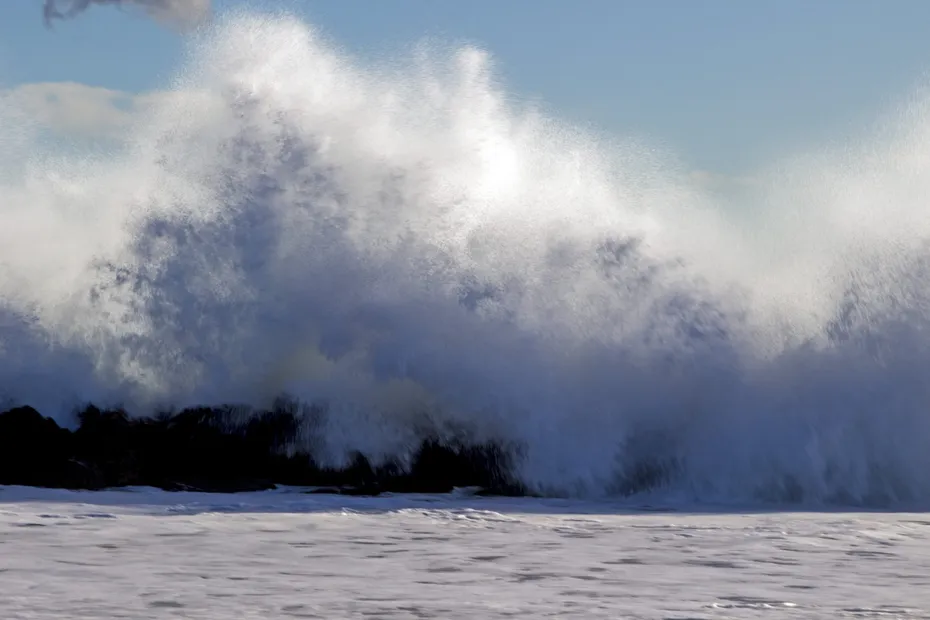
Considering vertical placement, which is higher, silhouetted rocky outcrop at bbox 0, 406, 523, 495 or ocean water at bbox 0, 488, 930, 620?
silhouetted rocky outcrop at bbox 0, 406, 523, 495

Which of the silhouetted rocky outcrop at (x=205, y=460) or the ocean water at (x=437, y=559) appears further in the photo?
the silhouetted rocky outcrop at (x=205, y=460)

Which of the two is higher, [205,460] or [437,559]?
[205,460]

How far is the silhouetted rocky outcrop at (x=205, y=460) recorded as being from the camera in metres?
10.7

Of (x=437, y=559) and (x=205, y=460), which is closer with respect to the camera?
(x=437, y=559)

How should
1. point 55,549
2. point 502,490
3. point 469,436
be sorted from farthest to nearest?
point 469,436
point 502,490
point 55,549

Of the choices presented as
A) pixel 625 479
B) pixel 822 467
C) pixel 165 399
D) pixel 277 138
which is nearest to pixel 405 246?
pixel 277 138

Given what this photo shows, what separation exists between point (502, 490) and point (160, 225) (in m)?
5.36

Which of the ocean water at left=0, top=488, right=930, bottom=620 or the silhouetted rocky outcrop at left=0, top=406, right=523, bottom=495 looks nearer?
the ocean water at left=0, top=488, right=930, bottom=620

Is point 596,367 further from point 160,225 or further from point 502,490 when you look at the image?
point 160,225

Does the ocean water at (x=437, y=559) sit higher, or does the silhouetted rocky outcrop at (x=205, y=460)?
the silhouetted rocky outcrop at (x=205, y=460)

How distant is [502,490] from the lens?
11.2m

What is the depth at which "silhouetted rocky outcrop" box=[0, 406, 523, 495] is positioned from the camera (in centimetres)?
1073

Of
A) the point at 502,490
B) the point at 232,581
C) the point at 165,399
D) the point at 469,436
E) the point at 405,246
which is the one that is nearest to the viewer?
the point at 232,581

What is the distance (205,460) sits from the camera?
11.6m
